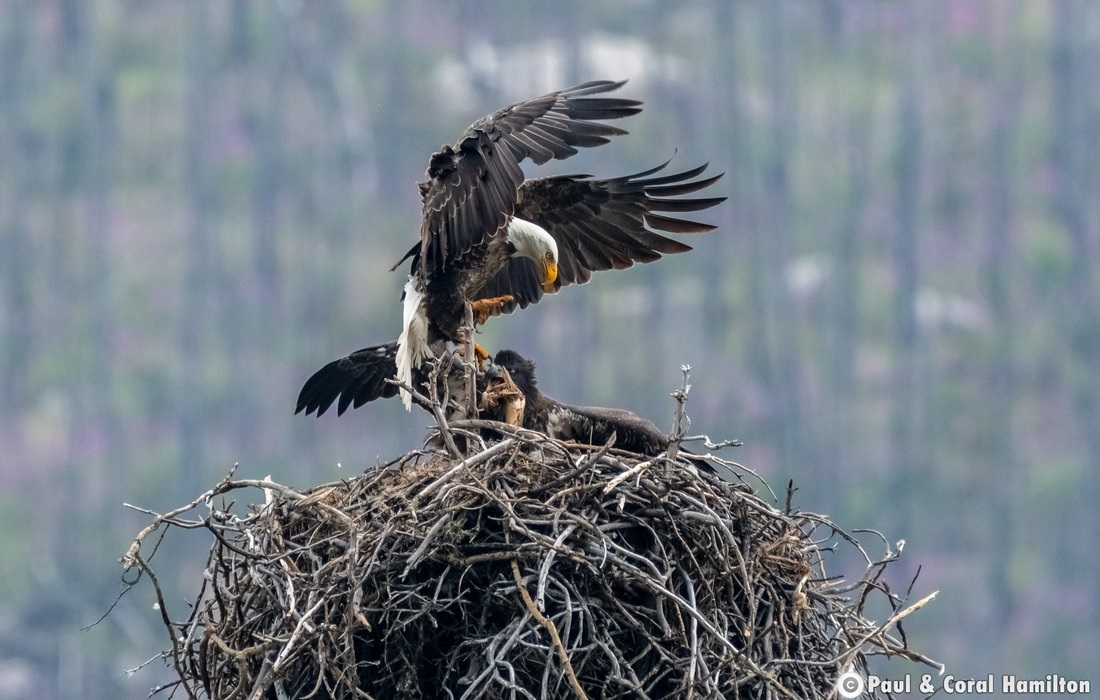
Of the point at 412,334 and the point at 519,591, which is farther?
the point at 412,334

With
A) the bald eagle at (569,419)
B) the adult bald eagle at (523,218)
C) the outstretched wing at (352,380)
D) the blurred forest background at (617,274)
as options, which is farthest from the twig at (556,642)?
the blurred forest background at (617,274)

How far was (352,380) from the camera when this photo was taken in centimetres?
744

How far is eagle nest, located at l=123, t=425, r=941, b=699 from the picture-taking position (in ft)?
17.4

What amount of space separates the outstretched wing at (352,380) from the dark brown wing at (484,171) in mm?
523

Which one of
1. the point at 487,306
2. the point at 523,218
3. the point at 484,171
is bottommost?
the point at 487,306

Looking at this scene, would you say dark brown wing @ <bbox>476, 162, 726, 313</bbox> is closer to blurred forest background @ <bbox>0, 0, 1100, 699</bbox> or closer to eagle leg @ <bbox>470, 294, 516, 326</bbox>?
eagle leg @ <bbox>470, 294, 516, 326</bbox>

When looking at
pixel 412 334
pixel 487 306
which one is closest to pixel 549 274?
pixel 487 306

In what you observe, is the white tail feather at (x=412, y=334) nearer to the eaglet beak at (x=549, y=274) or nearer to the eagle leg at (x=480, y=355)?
the eagle leg at (x=480, y=355)

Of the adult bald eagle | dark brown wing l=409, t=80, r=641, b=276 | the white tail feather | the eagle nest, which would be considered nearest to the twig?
the eagle nest

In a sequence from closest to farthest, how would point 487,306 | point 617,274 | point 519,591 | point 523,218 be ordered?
point 519,591
point 487,306
point 523,218
point 617,274

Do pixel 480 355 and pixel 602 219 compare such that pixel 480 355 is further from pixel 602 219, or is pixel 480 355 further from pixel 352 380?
pixel 602 219

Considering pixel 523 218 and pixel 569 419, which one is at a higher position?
pixel 523 218

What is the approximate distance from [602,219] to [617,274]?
45.4 feet

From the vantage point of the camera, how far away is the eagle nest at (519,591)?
5289mm
